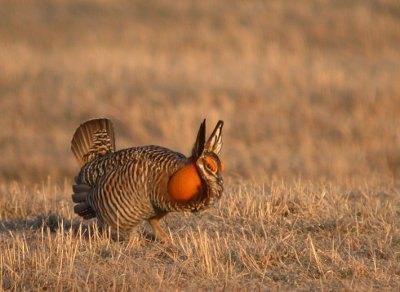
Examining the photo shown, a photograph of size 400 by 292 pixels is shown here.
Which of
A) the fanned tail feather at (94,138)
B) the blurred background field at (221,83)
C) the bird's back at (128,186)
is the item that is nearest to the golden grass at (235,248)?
the bird's back at (128,186)

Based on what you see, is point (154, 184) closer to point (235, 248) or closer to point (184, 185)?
point (184, 185)

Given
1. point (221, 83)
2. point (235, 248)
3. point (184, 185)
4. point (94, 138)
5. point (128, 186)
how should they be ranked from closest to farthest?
point (235, 248), point (184, 185), point (128, 186), point (94, 138), point (221, 83)

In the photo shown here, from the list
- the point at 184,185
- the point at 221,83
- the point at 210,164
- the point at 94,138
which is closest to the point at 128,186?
the point at 184,185

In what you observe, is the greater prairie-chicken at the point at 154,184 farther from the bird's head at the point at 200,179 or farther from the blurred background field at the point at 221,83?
the blurred background field at the point at 221,83

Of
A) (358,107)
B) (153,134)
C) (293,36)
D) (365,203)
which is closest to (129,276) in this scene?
(365,203)

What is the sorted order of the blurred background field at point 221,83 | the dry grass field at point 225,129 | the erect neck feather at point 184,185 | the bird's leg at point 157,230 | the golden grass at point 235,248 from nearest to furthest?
the golden grass at point 235,248 < the dry grass field at point 225,129 < the erect neck feather at point 184,185 < the bird's leg at point 157,230 < the blurred background field at point 221,83

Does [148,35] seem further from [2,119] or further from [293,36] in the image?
[2,119]

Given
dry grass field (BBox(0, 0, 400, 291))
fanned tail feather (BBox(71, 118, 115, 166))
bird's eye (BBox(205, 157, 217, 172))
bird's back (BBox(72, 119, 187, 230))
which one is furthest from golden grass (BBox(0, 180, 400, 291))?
fanned tail feather (BBox(71, 118, 115, 166))

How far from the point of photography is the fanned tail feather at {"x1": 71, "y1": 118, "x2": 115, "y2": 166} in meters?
6.64

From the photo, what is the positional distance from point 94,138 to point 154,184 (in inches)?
53.2

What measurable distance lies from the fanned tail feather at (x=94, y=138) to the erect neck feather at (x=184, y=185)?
1.35 m

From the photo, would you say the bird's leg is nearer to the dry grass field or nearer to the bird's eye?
the dry grass field

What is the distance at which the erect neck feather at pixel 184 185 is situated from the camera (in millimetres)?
5363

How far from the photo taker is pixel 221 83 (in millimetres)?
14031
